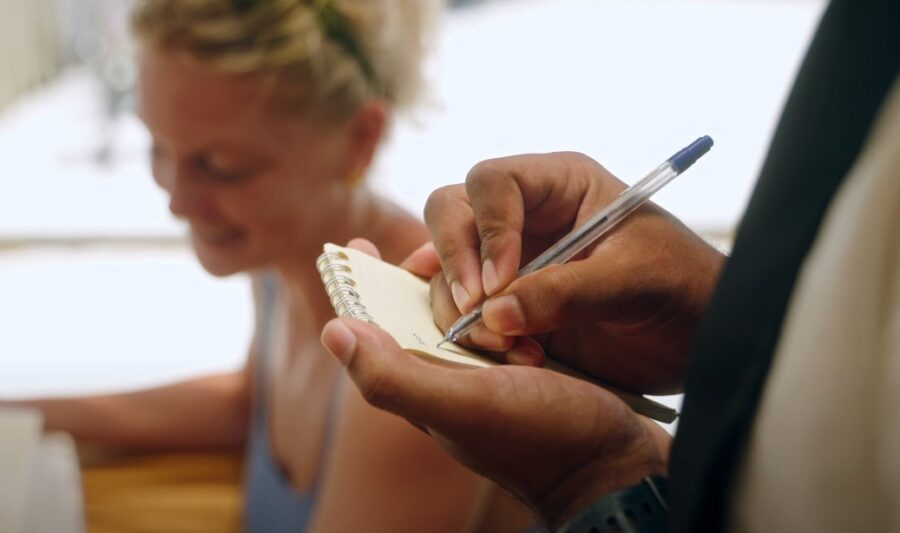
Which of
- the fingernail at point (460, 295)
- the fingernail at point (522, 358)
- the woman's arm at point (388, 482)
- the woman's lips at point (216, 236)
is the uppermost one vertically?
the fingernail at point (460, 295)

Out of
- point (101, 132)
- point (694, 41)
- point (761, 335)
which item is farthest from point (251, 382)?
point (761, 335)

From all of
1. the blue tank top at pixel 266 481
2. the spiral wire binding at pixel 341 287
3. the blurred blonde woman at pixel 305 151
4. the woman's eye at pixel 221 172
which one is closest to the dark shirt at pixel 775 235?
the spiral wire binding at pixel 341 287

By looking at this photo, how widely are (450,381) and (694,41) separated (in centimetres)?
71

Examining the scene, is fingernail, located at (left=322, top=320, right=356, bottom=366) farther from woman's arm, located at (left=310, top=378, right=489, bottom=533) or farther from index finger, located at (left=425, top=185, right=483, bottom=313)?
woman's arm, located at (left=310, top=378, right=489, bottom=533)

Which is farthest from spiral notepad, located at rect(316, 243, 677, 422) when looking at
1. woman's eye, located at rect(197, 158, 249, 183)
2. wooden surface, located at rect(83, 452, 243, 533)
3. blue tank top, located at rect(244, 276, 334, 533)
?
wooden surface, located at rect(83, 452, 243, 533)

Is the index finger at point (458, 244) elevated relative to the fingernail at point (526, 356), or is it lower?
elevated

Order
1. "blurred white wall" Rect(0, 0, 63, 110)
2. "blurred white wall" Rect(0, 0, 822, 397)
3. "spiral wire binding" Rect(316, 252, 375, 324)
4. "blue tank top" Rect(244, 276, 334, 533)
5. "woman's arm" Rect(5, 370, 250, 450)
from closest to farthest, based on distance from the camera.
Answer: "spiral wire binding" Rect(316, 252, 375, 324), "blurred white wall" Rect(0, 0, 822, 397), "blue tank top" Rect(244, 276, 334, 533), "woman's arm" Rect(5, 370, 250, 450), "blurred white wall" Rect(0, 0, 63, 110)

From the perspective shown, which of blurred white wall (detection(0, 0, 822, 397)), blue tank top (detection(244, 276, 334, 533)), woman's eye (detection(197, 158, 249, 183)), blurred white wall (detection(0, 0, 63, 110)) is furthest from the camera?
blurred white wall (detection(0, 0, 63, 110))

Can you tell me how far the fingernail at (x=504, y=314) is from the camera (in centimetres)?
40

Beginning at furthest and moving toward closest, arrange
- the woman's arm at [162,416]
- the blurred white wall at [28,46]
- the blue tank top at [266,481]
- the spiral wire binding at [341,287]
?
the blurred white wall at [28,46]
the woman's arm at [162,416]
the blue tank top at [266,481]
the spiral wire binding at [341,287]

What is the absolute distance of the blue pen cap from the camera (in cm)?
41

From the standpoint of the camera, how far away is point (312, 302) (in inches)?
28.4

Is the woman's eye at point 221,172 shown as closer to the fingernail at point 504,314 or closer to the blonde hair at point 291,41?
the blonde hair at point 291,41

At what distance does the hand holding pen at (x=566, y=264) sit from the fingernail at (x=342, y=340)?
0.22 ft
